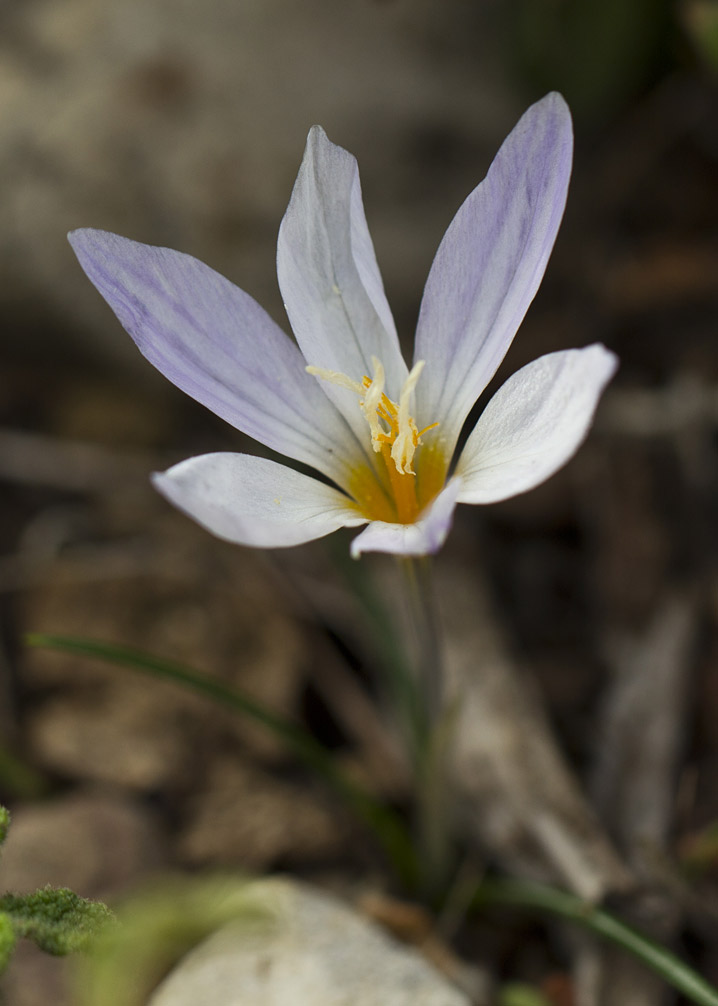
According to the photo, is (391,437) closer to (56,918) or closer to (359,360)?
(359,360)

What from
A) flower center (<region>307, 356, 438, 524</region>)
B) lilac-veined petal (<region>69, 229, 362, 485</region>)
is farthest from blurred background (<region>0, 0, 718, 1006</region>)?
lilac-veined petal (<region>69, 229, 362, 485</region>)

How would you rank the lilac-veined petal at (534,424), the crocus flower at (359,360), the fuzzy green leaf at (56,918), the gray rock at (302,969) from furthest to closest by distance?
the gray rock at (302,969), the crocus flower at (359,360), the lilac-veined petal at (534,424), the fuzzy green leaf at (56,918)

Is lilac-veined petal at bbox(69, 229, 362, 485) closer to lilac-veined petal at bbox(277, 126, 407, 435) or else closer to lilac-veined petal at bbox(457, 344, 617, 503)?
lilac-veined petal at bbox(277, 126, 407, 435)

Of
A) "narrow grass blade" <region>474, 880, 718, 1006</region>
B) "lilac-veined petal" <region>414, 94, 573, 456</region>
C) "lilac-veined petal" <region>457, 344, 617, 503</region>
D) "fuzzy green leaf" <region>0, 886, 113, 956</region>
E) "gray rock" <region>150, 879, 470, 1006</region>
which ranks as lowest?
"narrow grass blade" <region>474, 880, 718, 1006</region>

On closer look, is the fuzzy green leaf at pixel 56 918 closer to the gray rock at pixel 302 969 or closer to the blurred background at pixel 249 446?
the gray rock at pixel 302 969

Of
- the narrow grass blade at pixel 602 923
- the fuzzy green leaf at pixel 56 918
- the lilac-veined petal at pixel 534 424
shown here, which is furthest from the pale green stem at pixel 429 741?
the fuzzy green leaf at pixel 56 918

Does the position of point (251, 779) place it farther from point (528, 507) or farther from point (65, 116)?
point (65, 116)
